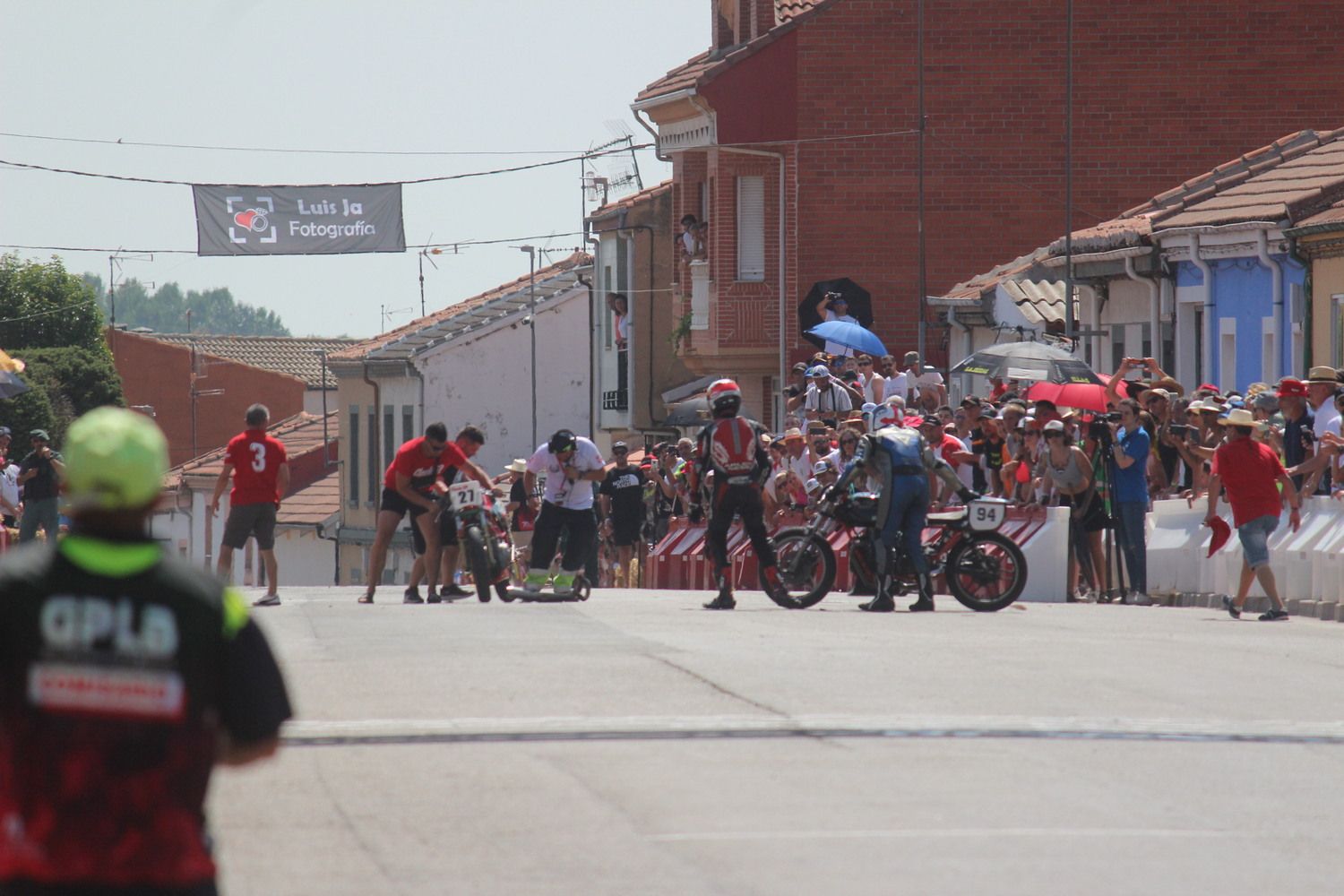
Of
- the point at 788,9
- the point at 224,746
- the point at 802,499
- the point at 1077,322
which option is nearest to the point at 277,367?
the point at 788,9

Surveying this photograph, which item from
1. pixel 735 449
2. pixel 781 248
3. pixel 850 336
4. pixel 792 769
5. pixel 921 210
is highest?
pixel 921 210

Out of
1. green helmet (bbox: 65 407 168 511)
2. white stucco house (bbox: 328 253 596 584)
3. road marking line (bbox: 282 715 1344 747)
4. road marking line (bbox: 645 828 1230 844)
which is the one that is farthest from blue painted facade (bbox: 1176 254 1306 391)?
white stucco house (bbox: 328 253 596 584)

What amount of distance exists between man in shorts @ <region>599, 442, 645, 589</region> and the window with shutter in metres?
12.7

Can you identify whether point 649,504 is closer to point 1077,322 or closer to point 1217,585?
point 1077,322

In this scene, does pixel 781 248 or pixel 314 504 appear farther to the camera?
pixel 314 504

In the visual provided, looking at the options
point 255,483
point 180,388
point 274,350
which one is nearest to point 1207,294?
point 255,483

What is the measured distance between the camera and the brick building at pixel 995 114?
3916cm

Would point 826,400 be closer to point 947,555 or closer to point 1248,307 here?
point 1248,307

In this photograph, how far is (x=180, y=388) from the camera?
8556 cm

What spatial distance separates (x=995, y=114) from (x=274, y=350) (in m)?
64.0

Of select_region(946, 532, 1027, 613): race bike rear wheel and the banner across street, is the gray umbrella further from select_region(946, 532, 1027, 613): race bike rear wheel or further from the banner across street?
the banner across street

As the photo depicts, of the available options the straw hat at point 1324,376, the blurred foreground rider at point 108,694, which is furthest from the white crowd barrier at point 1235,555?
the blurred foreground rider at point 108,694

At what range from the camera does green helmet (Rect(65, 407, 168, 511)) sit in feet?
14.9

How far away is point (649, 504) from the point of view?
1200 inches
